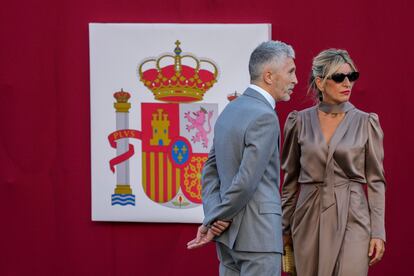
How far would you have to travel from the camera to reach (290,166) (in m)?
5.59

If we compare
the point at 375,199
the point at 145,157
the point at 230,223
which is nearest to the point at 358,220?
the point at 375,199

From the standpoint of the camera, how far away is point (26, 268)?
6.89 m

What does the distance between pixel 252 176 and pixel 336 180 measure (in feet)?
2.33

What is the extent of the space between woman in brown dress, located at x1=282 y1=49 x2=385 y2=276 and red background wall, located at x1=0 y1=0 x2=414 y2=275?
1.03 metres

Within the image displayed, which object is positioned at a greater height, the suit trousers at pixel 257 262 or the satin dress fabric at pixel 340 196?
the satin dress fabric at pixel 340 196

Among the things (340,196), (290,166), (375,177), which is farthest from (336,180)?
(290,166)

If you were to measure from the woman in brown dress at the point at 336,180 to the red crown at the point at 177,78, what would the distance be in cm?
109

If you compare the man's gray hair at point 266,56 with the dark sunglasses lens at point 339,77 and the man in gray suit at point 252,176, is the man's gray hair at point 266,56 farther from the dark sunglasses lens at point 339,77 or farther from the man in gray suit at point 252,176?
the dark sunglasses lens at point 339,77

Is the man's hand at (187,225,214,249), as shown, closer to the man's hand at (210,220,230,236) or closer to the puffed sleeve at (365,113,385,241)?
the man's hand at (210,220,230,236)

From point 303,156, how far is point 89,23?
6.01 feet

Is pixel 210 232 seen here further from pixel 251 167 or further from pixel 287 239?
pixel 287 239

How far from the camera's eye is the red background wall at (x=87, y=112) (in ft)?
21.4

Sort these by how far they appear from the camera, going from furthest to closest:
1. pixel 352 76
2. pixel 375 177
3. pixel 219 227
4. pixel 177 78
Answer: pixel 177 78 → pixel 352 76 → pixel 375 177 → pixel 219 227

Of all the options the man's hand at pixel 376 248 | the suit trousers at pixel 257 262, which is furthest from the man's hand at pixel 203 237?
the man's hand at pixel 376 248
